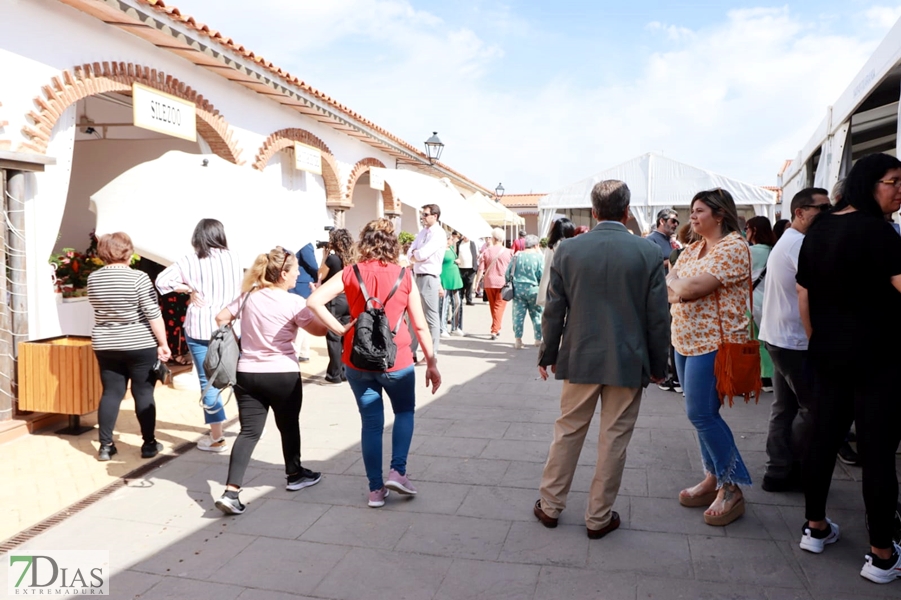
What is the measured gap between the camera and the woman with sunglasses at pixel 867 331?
2854 millimetres

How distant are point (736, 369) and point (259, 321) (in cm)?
256

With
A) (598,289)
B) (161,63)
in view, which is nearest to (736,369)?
(598,289)

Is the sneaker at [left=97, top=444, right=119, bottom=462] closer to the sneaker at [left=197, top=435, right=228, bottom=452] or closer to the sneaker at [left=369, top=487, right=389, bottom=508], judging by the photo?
the sneaker at [left=197, top=435, right=228, bottom=452]

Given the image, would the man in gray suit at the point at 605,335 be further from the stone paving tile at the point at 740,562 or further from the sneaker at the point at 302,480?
the sneaker at the point at 302,480

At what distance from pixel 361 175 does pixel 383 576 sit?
12.0m

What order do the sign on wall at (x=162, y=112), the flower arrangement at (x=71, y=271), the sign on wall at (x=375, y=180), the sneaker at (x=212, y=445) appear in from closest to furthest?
the sneaker at (x=212, y=445)
the flower arrangement at (x=71, y=271)
the sign on wall at (x=162, y=112)
the sign on wall at (x=375, y=180)

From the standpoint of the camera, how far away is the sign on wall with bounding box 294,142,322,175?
10578 mm

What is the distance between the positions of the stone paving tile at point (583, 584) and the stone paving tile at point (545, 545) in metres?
0.08

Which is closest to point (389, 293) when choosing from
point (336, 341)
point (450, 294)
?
point (336, 341)

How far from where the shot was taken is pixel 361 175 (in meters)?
14.3

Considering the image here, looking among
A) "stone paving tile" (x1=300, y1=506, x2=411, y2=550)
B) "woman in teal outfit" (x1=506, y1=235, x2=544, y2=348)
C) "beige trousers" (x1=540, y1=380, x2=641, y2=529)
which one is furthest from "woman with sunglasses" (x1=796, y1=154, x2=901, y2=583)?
"woman in teal outfit" (x1=506, y1=235, x2=544, y2=348)

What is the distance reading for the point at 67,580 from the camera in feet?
10.2

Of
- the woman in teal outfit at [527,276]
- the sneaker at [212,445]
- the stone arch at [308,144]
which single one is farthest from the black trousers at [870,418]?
the stone arch at [308,144]

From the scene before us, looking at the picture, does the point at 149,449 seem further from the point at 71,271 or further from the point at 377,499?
the point at 71,271
